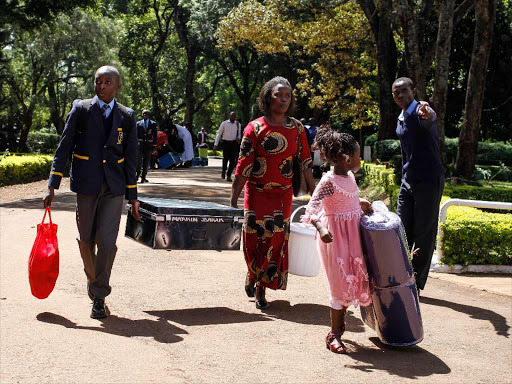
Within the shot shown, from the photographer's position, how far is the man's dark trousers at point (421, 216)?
7152mm

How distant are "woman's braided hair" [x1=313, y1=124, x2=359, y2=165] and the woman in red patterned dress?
2.74ft

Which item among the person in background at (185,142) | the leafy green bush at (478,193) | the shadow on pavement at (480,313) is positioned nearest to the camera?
the shadow on pavement at (480,313)

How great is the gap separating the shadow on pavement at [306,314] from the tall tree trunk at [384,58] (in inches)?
565

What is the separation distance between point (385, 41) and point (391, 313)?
53.4 feet

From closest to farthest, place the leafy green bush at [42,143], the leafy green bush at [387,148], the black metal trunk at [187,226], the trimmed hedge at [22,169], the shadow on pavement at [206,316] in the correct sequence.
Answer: the shadow on pavement at [206,316] → the black metal trunk at [187,226] → the trimmed hedge at [22,169] → the leafy green bush at [387,148] → the leafy green bush at [42,143]

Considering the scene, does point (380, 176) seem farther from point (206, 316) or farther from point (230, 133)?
point (206, 316)

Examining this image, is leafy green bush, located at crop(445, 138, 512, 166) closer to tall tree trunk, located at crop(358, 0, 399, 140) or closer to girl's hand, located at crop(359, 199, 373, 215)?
tall tree trunk, located at crop(358, 0, 399, 140)

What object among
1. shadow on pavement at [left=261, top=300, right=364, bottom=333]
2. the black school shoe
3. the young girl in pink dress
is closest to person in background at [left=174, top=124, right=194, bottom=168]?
shadow on pavement at [left=261, top=300, right=364, bottom=333]

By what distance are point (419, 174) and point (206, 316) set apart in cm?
226

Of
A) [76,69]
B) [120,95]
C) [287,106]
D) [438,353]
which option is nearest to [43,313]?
[287,106]

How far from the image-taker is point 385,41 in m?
20.9

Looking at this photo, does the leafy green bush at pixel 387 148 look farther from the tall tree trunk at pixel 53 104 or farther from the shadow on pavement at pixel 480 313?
the tall tree trunk at pixel 53 104

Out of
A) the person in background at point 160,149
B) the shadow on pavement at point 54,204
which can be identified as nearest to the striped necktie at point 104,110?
the shadow on pavement at point 54,204

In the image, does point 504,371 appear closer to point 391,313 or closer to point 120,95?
point 391,313
